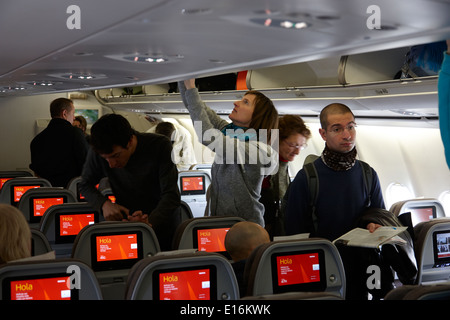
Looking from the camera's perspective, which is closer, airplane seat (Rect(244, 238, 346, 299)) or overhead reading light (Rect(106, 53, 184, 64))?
airplane seat (Rect(244, 238, 346, 299))

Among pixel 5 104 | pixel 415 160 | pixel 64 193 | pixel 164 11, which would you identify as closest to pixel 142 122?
pixel 5 104

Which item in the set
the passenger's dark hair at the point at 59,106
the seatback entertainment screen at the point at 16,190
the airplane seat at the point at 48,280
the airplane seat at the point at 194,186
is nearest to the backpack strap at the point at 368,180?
the airplane seat at the point at 48,280

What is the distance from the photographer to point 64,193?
646cm

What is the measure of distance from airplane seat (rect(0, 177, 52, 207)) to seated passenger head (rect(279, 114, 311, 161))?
3.64 metres

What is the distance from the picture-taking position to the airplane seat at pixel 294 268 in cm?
321

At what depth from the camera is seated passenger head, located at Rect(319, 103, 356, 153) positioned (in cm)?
376

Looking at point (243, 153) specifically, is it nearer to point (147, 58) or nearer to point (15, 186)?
point (147, 58)

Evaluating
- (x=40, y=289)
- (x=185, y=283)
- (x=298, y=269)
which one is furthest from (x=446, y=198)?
(x=40, y=289)

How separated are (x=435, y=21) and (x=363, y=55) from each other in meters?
4.43

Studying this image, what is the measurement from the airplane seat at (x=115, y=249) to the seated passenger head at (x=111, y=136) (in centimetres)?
48

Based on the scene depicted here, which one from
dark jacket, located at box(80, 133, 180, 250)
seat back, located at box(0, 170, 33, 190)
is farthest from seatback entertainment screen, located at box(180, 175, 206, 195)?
dark jacket, located at box(80, 133, 180, 250)

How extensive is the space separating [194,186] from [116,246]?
521 cm

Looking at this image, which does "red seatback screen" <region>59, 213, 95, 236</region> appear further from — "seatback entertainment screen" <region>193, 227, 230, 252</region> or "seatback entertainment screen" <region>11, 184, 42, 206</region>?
"seatback entertainment screen" <region>11, 184, 42, 206</region>

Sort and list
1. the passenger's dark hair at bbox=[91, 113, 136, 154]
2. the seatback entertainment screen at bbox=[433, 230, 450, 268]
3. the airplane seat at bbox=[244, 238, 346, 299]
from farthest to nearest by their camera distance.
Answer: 1. the seatback entertainment screen at bbox=[433, 230, 450, 268]
2. the passenger's dark hair at bbox=[91, 113, 136, 154]
3. the airplane seat at bbox=[244, 238, 346, 299]
